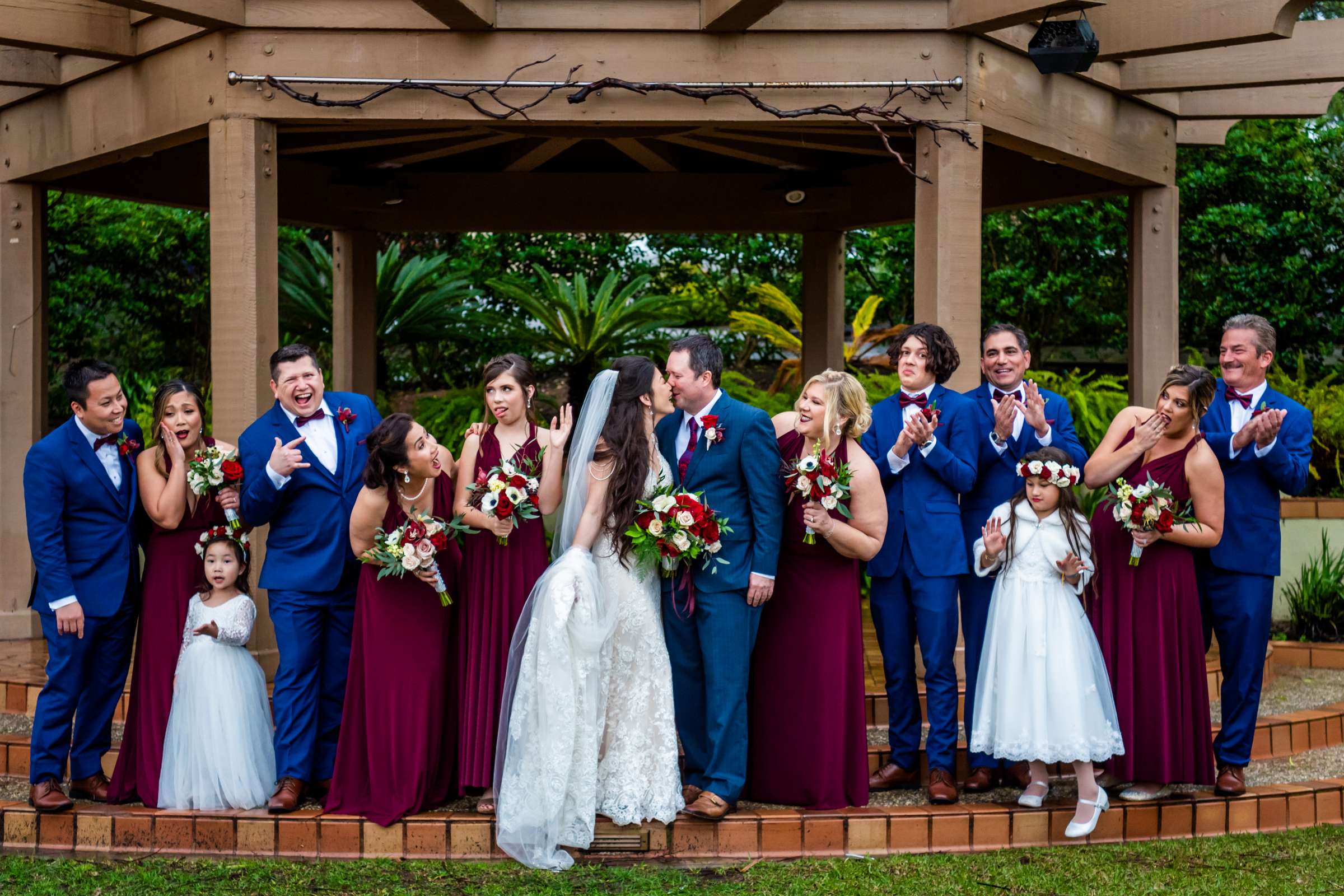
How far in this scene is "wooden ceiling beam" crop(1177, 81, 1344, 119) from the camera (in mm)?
8469

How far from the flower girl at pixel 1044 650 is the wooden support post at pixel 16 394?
6.18 meters

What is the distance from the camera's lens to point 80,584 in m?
5.31

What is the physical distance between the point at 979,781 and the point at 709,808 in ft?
4.15

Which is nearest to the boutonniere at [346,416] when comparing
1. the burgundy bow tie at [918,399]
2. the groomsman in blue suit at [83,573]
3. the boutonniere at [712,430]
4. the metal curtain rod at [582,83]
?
the groomsman in blue suit at [83,573]

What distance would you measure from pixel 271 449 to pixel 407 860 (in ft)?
5.62

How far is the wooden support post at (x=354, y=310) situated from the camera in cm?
1145

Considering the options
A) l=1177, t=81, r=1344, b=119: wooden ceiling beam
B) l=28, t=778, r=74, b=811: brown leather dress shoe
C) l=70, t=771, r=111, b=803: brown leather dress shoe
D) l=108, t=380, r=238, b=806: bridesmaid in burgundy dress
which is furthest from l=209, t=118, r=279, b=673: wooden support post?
l=1177, t=81, r=1344, b=119: wooden ceiling beam

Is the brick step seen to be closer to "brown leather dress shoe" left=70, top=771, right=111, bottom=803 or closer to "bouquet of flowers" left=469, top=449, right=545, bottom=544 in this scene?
"brown leather dress shoe" left=70, top=771, right=111, bottom=803

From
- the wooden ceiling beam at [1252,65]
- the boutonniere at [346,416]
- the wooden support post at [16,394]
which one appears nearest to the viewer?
the boutonniere at [346,416]

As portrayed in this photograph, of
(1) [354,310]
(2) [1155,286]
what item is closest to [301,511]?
(2) [1155,286]

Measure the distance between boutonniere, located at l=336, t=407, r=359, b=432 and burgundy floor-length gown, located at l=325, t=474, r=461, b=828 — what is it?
51 cm

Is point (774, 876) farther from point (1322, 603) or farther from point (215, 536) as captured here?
point (1322, 603)

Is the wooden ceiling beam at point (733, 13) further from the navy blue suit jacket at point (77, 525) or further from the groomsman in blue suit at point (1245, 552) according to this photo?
the navy blue suit jacket at point (77, 525)

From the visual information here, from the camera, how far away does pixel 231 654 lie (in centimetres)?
527
